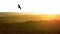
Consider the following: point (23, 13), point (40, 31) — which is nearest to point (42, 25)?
point (40, 31)

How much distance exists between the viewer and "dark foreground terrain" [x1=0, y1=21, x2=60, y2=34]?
90 centimetres

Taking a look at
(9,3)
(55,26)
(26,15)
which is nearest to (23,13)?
(26,15)

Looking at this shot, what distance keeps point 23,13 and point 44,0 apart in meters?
0.19

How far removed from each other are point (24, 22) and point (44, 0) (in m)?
0.23

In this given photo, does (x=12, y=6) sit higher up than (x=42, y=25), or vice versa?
(x=12, y=6)

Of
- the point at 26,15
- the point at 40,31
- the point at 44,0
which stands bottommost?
the point at 40,31

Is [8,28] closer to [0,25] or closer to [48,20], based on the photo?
[0,25]

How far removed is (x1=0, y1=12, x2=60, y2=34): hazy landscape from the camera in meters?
0.90

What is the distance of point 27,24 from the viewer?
0.90 meters

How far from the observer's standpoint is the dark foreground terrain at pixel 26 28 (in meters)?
0.90

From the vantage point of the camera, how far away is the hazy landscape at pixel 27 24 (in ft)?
2.95

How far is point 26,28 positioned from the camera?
0.90 metres

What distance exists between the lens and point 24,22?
901mm

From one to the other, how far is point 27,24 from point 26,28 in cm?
3
